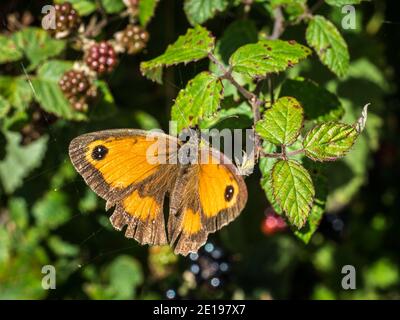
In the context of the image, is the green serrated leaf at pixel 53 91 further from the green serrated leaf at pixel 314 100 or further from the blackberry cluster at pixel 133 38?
the green serrated leaf at pixel 314 100

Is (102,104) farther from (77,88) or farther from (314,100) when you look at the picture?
(314,100)

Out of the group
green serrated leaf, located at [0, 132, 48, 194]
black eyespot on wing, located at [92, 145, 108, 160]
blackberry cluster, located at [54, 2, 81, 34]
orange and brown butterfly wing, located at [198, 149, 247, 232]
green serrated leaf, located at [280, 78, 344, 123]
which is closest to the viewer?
orange and brown butterfly wing, located at [198, 149, 247, 232]

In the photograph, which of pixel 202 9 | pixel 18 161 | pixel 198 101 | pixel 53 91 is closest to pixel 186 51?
pixel 198 101

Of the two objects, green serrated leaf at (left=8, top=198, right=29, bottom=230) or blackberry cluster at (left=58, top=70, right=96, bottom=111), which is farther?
green serrated leaf at (left=8, top=198, right=29, bottom=230)

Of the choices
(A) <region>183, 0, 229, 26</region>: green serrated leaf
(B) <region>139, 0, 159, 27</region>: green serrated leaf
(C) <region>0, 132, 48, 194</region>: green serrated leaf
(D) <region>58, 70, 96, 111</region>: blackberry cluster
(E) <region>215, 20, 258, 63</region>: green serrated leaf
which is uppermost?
(A) <region>183, 0, 229, 26</region>: green serrated leaf

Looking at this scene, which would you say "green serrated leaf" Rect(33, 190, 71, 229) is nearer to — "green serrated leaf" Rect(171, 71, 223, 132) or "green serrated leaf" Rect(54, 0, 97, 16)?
"green serrated leaf" Rect(54, 0, 97, 16)

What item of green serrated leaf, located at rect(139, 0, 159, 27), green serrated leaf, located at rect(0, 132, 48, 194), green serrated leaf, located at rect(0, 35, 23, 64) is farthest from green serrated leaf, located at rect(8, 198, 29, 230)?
green serrated leaf, located at rect(139, 0, 159, 27)

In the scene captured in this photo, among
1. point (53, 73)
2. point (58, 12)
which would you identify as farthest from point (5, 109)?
point (58, 12)
